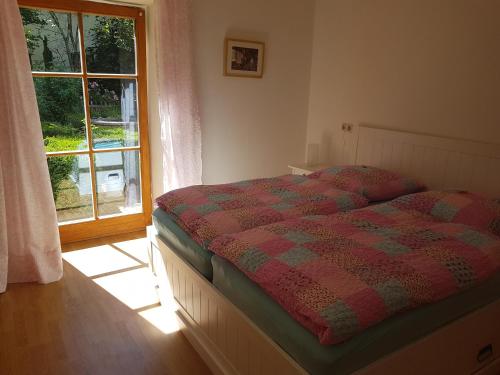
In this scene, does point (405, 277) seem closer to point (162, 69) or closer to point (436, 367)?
point (436, 367)

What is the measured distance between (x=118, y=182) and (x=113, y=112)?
59cm

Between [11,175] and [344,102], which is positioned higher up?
[344,102]

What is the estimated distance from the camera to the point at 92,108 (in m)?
3.04

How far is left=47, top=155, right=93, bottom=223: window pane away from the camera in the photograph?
9.91 ft

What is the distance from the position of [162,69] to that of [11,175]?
4.15ft

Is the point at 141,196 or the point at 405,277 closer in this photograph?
the point at 405,277

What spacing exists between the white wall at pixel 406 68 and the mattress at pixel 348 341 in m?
1.27

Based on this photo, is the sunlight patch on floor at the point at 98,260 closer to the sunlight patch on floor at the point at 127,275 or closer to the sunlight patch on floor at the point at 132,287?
the sunlight patch on floor at the point at 127,275

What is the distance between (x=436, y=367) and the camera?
58.7 inches

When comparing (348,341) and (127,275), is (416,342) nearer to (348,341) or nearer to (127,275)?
(348,341)

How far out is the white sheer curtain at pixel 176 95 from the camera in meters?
2.87

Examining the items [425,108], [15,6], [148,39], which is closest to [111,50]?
[148,39]

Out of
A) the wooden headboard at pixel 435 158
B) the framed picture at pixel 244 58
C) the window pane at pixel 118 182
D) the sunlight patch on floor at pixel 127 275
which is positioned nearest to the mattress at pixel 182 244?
the sunlight patch on floor at pixel 127 275

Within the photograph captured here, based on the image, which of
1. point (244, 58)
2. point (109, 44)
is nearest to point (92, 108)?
point (109, 44)
